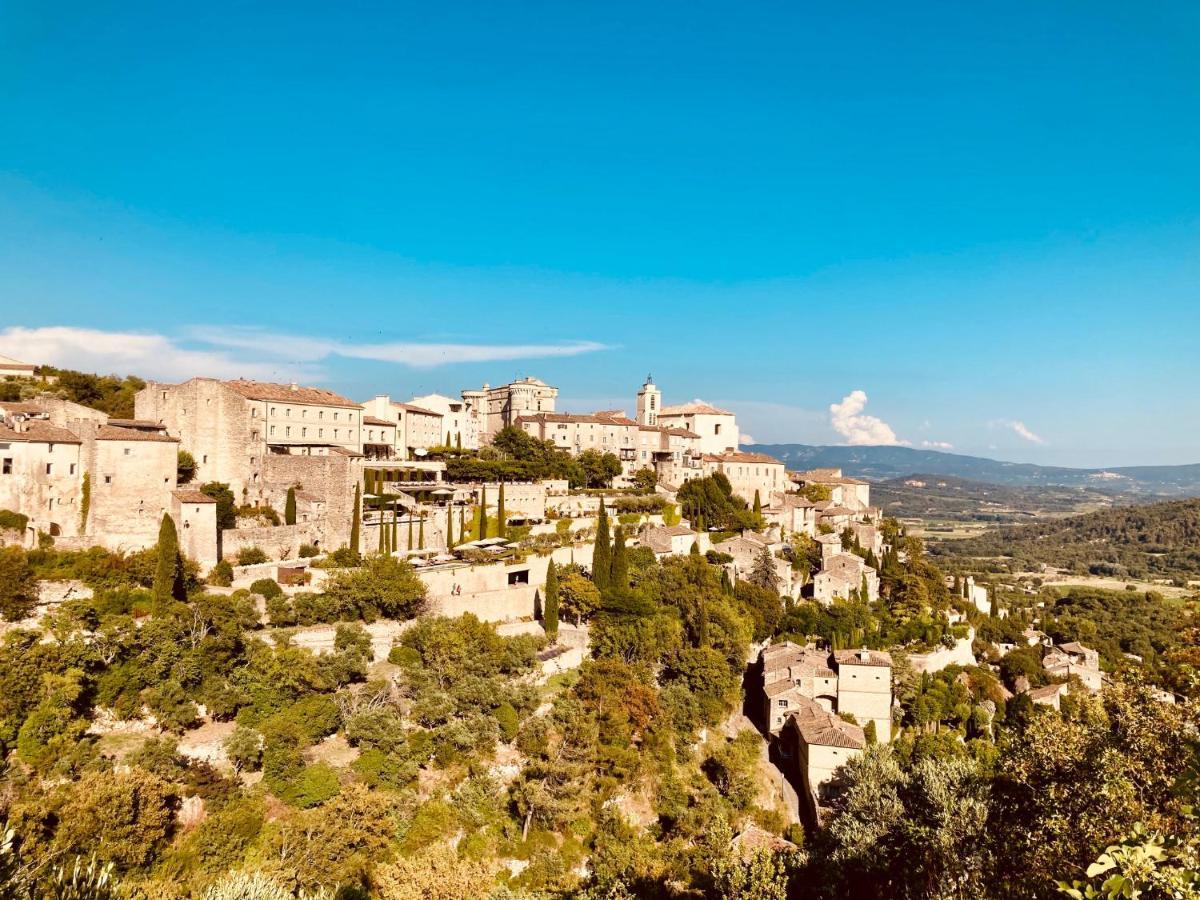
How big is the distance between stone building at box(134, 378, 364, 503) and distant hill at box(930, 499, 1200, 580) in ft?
454

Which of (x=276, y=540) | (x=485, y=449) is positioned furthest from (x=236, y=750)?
(x=485, y=449)

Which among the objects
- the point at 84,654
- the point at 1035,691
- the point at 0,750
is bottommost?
the point at 1035,691

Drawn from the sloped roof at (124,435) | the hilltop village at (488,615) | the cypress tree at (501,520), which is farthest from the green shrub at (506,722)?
the sloped roof at (124,435)

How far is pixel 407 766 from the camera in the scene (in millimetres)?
23906

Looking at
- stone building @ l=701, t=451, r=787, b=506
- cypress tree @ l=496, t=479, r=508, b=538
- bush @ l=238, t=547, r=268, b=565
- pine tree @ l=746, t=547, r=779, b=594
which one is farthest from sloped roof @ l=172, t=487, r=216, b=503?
stone building @ l=701, t=451, r=787, b=506

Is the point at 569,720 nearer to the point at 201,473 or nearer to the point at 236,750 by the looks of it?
the point at 236,750

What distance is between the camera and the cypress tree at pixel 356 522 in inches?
1432

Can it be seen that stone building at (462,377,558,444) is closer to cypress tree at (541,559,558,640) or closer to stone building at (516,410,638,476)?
stone building at (516,410,638,476)

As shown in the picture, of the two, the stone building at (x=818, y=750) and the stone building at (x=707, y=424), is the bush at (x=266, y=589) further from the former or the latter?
the stone building at (x=707, y=424)

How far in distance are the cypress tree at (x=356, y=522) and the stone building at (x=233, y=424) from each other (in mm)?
6100

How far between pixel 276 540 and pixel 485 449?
2557cm

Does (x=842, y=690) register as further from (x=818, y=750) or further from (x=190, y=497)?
(x=190, y=497)

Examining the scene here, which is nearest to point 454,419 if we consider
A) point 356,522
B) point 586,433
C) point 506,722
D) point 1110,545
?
point 586,433

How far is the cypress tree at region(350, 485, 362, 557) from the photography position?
3638cm
